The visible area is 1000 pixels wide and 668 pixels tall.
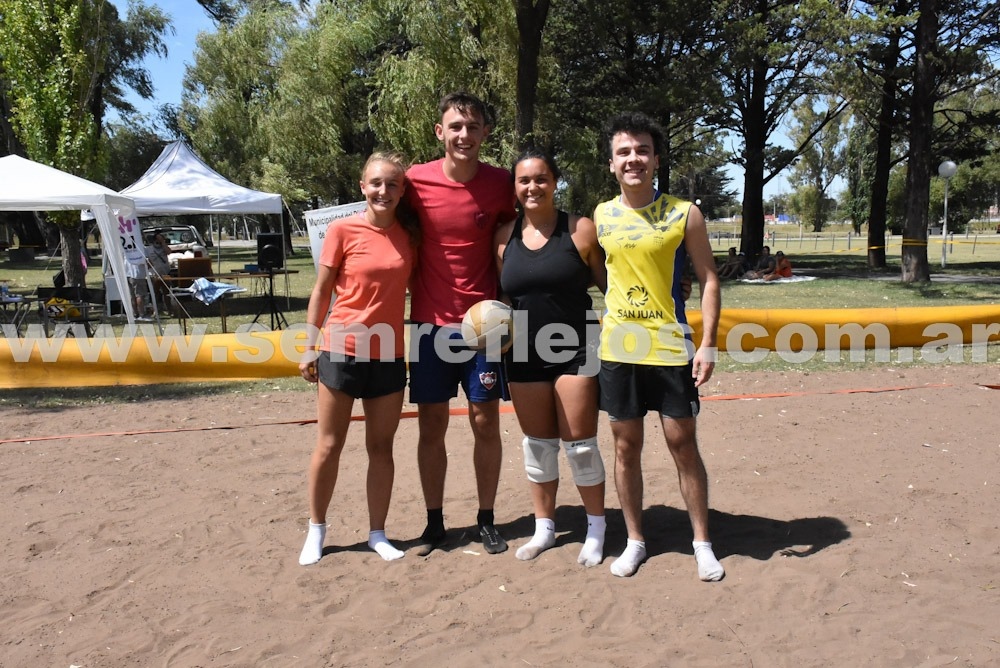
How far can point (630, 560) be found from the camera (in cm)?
362

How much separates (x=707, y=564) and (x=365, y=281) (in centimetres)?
195

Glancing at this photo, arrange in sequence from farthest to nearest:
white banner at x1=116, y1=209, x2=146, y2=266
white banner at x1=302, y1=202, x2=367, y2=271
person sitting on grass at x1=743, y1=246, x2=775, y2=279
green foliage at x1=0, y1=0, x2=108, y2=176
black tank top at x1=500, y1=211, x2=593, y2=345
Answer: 1. person sitting on grass at x1=743, y1=246, x2=775, y2=279
2. green foliage at x1=0, y1=0, x2=108, y2=176
3. white banner at x1=116, y1=209, x2=146, y2=266
4. white banner at x1=302, y1=202, x2=367, y2=271
5. black tank top at x1=500, y1=211, x2=593, y2=345

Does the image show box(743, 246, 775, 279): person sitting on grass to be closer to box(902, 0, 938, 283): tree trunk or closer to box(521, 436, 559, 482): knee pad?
box(902, 0, 938, 283): tree trunk

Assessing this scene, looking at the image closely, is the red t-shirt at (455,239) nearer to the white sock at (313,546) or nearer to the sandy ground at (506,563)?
the white sock at (313,546)

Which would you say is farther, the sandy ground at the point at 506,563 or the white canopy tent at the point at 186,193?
the white canopy tent at the point at 186,193

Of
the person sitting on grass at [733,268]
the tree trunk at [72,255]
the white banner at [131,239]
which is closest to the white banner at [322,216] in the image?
the white banner at [131,239]

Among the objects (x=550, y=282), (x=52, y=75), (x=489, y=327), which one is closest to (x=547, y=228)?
(x=550, y=282)

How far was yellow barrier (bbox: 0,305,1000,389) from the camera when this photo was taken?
8.22m

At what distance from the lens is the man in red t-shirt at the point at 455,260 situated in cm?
364

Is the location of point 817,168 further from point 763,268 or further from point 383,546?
point 383,546

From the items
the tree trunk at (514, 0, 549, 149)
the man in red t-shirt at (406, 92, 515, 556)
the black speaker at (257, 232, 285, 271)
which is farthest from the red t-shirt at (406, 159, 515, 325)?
the tree trunk at (514, 0, 549, 149)

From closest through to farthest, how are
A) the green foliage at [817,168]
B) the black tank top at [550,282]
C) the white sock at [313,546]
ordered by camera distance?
the black tank top at [550,282] → the white sock at [313,546] → the green foliage at [817,168]

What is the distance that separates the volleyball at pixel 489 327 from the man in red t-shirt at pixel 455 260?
0.45 feet

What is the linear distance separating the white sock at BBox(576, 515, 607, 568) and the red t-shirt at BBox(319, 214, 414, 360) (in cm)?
121
